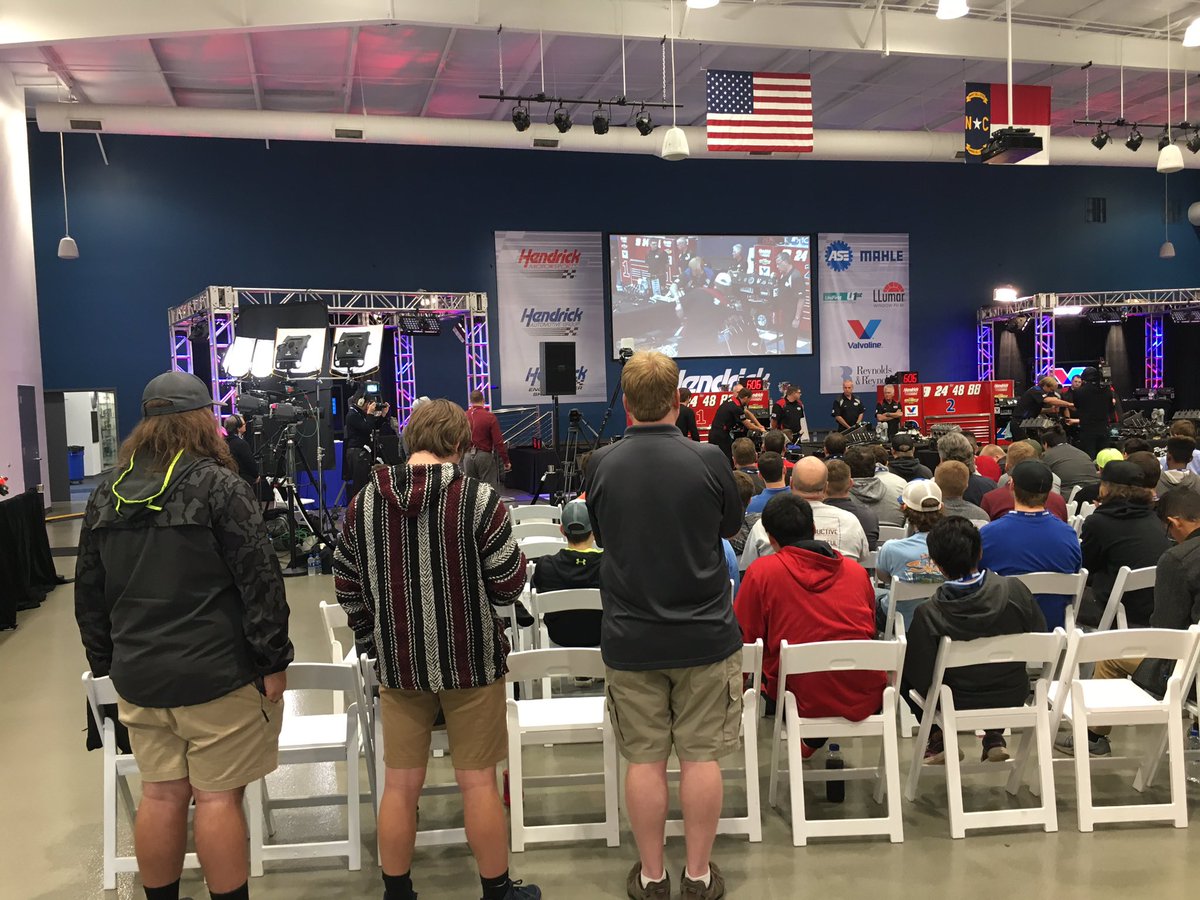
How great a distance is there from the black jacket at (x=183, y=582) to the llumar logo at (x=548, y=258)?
1423 centimetres

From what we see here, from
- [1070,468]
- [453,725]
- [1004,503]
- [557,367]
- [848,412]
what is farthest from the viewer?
[848,412]

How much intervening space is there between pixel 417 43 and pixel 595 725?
A: 1081 cm

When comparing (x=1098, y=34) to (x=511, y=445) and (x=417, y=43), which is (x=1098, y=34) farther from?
(x=511, y=445)

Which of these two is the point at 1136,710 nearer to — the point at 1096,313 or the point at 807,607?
the point at 807,607

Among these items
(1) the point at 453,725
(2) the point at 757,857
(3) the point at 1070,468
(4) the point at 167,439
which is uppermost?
(4) the point at 167,439

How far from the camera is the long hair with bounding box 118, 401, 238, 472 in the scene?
7.65 feet

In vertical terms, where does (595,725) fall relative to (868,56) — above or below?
below

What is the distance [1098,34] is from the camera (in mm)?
12047

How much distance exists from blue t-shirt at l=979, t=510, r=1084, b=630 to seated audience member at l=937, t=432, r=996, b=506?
155cm

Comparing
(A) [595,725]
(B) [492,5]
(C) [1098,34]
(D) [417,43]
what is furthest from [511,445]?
(A) [595,725]

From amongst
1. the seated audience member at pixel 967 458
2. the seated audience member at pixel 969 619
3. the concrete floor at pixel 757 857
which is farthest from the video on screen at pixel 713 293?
the seated audience member at pixel 969 619

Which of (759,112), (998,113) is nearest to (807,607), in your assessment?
(759,112)

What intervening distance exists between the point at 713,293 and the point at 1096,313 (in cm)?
714

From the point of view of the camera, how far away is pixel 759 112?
10195 millimetres
